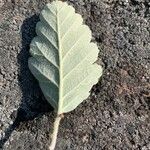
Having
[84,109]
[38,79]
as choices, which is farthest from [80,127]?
[38,79]

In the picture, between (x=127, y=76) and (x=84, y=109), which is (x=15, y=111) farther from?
(x=127, y=76)

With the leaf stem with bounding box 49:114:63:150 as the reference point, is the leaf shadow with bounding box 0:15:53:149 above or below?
above

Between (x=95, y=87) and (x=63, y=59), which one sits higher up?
(x=63, y=59)

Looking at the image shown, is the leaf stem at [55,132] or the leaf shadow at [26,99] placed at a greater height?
the leaf shadow at [26,99]

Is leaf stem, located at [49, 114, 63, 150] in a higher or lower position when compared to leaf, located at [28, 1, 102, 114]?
lower
